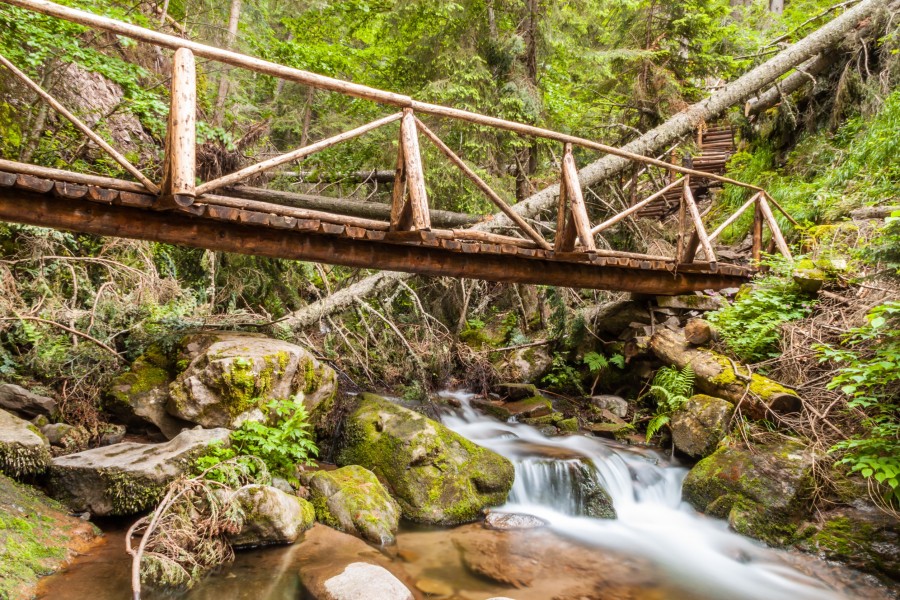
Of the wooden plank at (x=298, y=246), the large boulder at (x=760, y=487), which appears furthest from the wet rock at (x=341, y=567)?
the large boulder at (x=760, y=487)

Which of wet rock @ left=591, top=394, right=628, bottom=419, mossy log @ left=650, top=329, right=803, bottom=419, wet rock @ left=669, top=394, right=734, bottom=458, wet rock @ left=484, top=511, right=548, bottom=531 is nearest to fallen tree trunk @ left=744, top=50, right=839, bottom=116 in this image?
mossy log @ left=650, top=329, right=803, bottom=419

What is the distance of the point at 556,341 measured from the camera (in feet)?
32.2

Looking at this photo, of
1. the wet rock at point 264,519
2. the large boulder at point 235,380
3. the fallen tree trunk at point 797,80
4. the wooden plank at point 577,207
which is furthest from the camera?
the fallen tree trunk at point 797,80

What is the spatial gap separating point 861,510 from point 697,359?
8.31 ft

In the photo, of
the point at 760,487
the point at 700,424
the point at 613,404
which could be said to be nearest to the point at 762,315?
the point at 700,424

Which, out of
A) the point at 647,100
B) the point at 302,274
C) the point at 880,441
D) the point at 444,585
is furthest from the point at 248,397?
the point at 647,100

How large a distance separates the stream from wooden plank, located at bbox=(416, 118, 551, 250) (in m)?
2.97

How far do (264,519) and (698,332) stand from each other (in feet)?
19.6

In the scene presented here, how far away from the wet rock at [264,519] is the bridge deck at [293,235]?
2128mm

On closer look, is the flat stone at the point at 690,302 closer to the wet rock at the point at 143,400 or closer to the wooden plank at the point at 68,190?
the wet rock at the point at 143,400

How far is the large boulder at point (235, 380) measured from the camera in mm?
5395

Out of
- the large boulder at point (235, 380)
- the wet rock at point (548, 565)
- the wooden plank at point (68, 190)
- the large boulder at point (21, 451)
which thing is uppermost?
the wooden plank at point (68, 190)

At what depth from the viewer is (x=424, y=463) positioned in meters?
5.80

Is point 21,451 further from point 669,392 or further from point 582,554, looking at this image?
point 669,392
